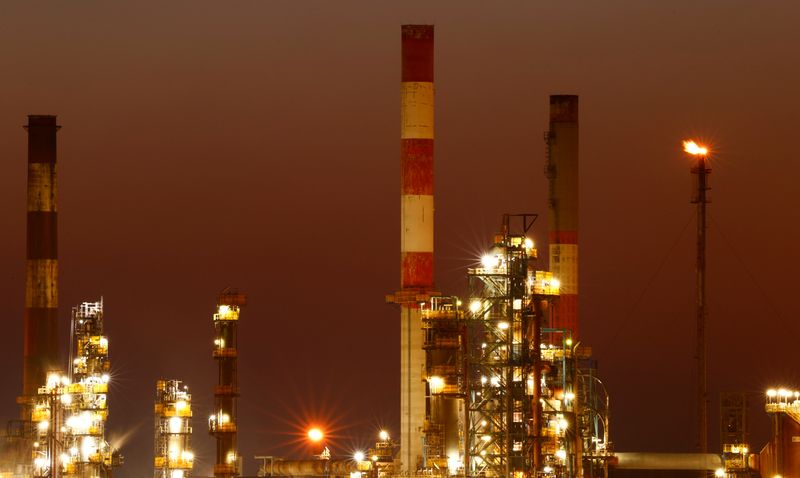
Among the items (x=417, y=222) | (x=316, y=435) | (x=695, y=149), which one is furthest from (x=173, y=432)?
(x=695, y=149)

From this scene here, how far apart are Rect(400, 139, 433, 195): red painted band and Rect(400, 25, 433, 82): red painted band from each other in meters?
2.76

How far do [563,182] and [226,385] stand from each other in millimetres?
18027

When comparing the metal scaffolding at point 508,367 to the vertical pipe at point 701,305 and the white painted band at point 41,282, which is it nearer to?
the vertical pipe at point 701,305

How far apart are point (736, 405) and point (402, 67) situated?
19.3 metres

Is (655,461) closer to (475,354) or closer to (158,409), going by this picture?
(475,354)

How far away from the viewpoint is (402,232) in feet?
242

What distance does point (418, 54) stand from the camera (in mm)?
74000

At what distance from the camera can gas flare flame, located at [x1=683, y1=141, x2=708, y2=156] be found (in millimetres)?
75125

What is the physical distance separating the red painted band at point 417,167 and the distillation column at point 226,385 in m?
9.31

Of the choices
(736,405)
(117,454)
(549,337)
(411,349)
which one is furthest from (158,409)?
(736,405)

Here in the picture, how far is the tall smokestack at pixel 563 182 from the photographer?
81625 mm

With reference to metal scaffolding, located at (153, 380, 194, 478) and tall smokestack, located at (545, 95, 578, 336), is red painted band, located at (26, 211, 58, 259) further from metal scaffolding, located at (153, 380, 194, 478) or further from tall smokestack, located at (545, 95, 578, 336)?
tall smokestack, located at (545, 95, 578, 336)

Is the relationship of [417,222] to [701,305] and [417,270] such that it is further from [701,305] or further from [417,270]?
[701,305]

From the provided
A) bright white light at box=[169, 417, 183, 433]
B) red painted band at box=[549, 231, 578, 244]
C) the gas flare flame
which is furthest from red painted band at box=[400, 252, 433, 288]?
bright white light at box=[169, 417, 183, 433]
